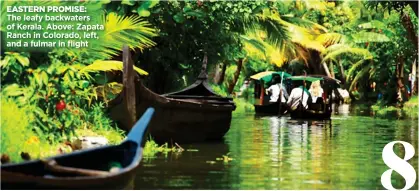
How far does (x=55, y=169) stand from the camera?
8.27 meters

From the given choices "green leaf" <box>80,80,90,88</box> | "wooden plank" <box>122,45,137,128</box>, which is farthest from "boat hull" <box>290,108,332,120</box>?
"green leaf" <box>80,80,90,88</box>

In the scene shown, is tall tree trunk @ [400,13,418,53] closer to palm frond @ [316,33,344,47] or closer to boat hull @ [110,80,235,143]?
palm frond @ [316,33,344,47]

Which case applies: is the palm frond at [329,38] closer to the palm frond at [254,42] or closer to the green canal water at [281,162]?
the palm frond at [254,42]

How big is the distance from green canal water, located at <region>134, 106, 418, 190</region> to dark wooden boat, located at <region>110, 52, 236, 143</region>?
299 mm

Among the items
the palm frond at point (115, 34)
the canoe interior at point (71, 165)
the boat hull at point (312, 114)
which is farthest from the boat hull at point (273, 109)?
the canoe interior at point (71, 165)

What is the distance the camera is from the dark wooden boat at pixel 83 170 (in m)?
7.65

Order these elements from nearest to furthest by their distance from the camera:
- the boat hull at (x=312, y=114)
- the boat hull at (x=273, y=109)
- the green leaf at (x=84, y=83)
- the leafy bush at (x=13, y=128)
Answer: the leafy bush at (x=13, y=128) → the green leaf at (x=84, y=83) → the boat hull at (x=312, y=114) → the boat hull at (x=273, y=109)

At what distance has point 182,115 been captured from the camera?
48.8 ft

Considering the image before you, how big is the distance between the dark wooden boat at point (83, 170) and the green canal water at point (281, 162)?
Result: 85 cm

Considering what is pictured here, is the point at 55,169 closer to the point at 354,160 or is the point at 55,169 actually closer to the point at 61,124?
the point at 61,124

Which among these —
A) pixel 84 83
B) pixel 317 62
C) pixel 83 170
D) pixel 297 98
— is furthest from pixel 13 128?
pixel 317 62

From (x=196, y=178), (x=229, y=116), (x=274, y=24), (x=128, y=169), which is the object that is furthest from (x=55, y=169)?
(x=274, y=24)

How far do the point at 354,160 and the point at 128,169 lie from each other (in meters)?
5.70

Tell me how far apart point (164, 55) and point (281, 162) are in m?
8.05
